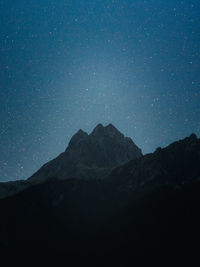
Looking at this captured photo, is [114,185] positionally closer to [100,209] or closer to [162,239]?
[100,209]

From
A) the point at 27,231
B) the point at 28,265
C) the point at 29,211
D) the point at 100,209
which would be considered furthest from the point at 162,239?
the point at 29,211

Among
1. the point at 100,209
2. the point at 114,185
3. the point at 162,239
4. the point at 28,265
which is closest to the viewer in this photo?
the point at 162,239

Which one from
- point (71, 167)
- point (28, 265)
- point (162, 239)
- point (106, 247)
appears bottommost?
point (162, 239)

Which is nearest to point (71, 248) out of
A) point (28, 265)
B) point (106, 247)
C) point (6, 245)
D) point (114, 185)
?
point (28, 265)

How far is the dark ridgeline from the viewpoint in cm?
4517

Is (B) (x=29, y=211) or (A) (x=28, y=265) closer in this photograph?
(A) (x=28, y=265)

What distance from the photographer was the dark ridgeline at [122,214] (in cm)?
4517

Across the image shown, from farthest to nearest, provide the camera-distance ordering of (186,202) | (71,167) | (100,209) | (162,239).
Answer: (71,167), (100,209), (186,202), (162,239)

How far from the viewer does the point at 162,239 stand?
4603 cm

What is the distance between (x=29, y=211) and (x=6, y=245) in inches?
890

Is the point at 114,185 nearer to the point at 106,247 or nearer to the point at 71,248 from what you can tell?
the point at 71,248

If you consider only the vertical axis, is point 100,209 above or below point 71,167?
below

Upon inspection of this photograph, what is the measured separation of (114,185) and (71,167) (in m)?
72.7

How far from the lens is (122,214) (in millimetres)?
78625
